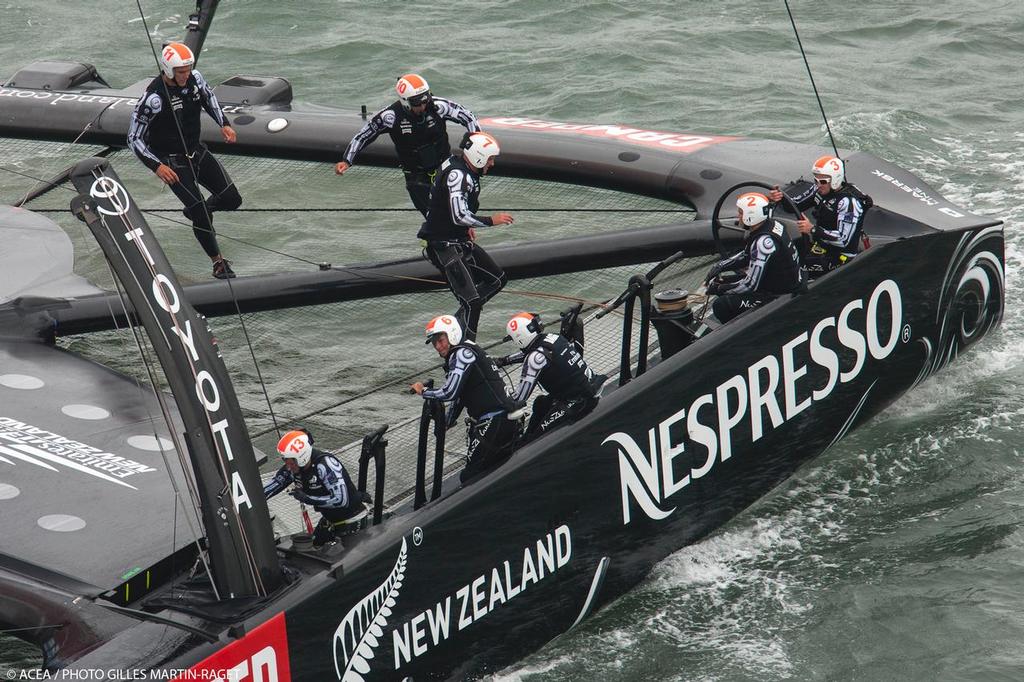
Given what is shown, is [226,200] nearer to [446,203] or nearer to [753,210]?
[446,203]

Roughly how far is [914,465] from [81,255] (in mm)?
7095

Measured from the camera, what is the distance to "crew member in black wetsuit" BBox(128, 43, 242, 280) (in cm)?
800

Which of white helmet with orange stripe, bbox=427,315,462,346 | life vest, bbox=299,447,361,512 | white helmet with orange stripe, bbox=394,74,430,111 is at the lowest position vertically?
life vest, bbox=299,447,361,512

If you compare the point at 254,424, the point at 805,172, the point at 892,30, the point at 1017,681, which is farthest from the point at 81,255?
the point at 892,30

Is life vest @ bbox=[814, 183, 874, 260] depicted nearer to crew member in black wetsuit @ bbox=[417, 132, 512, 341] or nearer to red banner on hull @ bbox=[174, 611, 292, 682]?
crew member in black wetsuit @ bbox=[417, 132, 512, 341]

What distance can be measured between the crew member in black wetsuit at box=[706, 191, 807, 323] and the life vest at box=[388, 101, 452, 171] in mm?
1941

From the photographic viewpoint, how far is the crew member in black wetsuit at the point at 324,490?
18.1 feet

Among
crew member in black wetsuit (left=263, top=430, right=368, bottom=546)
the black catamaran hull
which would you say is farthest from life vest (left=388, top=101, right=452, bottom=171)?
crew member in black wetsuit (left=263, top=430, right=368, bottom=546)

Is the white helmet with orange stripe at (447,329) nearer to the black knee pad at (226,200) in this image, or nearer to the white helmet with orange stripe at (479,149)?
the white helmet with orange stripe at (479,149)

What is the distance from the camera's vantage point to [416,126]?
810 cm

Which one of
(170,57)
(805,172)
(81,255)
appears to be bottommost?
(81,255)

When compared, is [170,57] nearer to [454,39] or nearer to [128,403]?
[128,403]

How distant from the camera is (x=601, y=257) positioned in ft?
28.1

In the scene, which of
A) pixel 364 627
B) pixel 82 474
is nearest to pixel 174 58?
pixel 82 474
